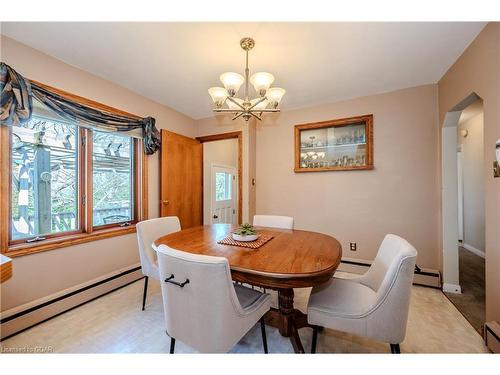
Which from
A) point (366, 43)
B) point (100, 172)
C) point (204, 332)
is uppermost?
point (366, 43)

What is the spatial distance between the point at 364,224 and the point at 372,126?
4.25 ft

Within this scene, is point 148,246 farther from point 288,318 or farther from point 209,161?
point 209,161

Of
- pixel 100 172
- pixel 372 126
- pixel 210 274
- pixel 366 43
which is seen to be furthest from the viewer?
pixel 372 126

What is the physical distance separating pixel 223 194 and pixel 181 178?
3.95 feet

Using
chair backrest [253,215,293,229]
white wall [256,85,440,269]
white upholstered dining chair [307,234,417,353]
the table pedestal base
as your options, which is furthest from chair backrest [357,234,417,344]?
white wall [256,85,440,269]

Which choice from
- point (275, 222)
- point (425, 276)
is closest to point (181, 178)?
point (275, 222)

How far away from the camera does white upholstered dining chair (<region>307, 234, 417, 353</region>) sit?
3.46 ft

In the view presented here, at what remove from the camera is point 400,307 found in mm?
1068

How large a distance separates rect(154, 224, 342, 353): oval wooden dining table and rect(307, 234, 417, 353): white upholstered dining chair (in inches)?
9.2

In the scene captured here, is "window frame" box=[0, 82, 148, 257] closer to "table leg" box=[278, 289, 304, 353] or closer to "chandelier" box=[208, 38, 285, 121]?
"chandelier" box=[208, 38, 285, 121]

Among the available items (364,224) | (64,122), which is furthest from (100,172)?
(364,224)

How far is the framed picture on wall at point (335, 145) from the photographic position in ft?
9.10

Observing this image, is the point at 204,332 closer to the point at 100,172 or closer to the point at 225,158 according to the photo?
the point at 100,172

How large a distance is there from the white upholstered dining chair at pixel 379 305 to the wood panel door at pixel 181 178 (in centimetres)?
239
